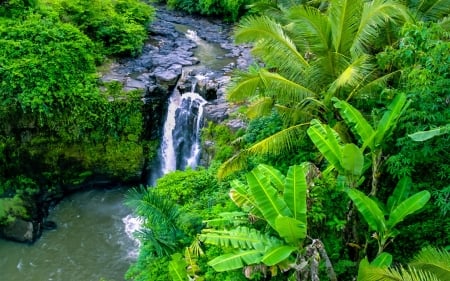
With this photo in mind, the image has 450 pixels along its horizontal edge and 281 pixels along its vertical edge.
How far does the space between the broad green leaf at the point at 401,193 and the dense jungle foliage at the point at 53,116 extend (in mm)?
8930

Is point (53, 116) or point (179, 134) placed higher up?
point (53, 116)

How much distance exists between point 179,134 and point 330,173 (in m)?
7.84

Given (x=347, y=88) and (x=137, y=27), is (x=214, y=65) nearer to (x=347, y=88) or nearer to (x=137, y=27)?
(x=137, y=27)

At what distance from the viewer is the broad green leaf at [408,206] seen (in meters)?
5.21

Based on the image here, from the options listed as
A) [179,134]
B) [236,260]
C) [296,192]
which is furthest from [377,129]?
[179,134]

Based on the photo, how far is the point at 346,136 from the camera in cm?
736

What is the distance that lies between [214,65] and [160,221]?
9778 millimetres

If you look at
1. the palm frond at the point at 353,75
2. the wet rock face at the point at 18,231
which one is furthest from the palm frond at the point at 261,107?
the wet rock face at the point at 18,231

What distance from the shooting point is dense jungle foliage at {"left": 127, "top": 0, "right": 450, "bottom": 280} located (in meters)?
5.36

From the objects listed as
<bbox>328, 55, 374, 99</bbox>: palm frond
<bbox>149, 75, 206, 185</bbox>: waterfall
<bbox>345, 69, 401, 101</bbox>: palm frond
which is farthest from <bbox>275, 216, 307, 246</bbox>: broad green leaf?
<bbox>149, 75, 206, 185</bbox>: waterfall

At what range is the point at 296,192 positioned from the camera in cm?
539

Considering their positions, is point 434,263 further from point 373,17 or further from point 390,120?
point 373,17

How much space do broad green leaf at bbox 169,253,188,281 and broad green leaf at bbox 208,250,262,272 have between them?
149 cm

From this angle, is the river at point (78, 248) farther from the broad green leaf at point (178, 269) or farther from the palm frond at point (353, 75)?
the palm frond at point (353, 75)
